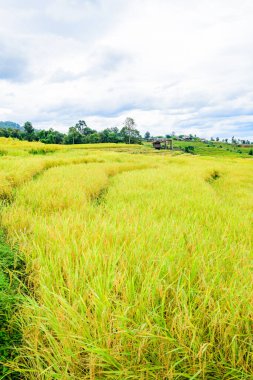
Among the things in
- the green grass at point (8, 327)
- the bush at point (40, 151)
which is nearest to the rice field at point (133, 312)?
the green grass at point (8, 327)

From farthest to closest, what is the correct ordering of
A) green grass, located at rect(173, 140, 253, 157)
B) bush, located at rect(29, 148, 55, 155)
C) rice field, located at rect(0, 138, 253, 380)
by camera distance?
green grass, located at rect(173, 140, 253, 157) < bush, located at rect(29, 148, 55, 155) < rice field, located at rect(0, 138, 253, 380)

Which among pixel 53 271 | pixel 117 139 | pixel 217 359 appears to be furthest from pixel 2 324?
pixel 117 139

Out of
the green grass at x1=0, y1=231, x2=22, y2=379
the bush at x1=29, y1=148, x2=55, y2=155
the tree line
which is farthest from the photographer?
the tree line

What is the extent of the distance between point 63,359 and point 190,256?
1.16 metres

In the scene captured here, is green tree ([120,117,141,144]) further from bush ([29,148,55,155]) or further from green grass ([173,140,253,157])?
bush ([29,148,55,155])

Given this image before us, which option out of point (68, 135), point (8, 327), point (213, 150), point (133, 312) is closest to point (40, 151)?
point (8, 327)

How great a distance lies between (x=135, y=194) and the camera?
17.2 feet

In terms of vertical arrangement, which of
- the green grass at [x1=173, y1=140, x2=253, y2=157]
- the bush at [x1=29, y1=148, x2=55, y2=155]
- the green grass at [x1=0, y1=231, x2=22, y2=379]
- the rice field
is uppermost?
the green grass at [x1=173, y1=140, x2=253, y2=157]

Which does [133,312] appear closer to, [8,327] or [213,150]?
[8,327]

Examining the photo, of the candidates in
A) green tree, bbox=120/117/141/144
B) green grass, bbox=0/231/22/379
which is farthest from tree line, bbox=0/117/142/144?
green grass, bbox=0/231/22/379

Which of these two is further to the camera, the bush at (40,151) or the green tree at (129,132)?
the green tree at (129,132)

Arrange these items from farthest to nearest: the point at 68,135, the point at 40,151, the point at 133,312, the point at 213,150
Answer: the point at 213,150 < the point at 68,135 < the point at 40,151 < the point at 133,312

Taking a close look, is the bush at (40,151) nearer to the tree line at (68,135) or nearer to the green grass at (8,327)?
the green grass at (8,327)

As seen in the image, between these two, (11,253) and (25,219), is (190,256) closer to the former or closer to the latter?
(11,253)
